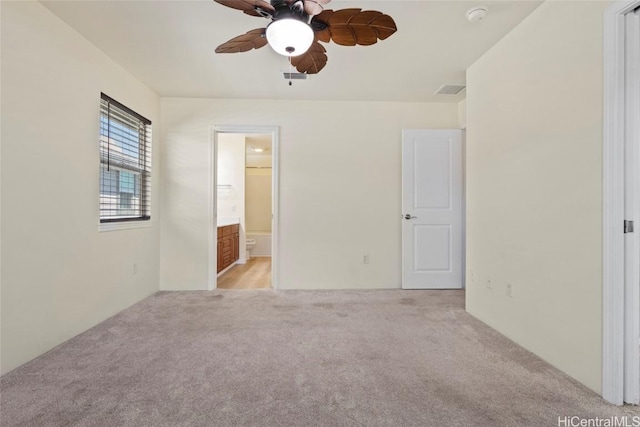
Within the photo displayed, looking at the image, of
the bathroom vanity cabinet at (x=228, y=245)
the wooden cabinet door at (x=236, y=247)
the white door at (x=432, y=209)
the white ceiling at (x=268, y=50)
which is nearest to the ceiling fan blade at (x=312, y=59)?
the white ceiling at (x=268, y=50)

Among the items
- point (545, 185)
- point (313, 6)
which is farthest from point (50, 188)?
point (545, 185)

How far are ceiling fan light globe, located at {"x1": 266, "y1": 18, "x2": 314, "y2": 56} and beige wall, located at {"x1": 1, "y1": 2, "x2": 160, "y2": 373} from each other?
1.79 metres

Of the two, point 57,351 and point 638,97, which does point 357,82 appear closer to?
point 638,97

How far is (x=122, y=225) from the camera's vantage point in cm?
309

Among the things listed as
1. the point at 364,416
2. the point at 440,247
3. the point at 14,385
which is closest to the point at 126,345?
the point at 14,385

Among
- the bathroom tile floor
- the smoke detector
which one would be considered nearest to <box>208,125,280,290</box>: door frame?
the bathroom tile floor

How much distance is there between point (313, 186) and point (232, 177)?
2.48 m

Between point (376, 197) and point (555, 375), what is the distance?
2566 millimetres

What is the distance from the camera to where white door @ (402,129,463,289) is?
12.8 ft

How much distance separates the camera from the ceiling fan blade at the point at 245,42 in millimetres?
1647

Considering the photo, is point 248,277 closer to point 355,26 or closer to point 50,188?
point 50,188

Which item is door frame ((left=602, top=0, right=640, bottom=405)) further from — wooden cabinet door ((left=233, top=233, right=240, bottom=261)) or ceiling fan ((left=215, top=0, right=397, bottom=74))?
wooden cabinet door ((left=233, top=233, right=240, bottom=261))

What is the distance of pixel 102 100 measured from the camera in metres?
2.83

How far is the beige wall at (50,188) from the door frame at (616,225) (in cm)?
353
